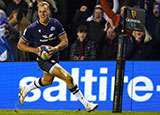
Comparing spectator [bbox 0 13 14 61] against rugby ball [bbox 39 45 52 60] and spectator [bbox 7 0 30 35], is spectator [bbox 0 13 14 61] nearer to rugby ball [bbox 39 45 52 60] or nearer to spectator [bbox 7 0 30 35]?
spectator [bbox 7 0 30 35]

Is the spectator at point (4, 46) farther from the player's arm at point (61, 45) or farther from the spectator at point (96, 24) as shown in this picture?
the player's arm at point (61, 45)

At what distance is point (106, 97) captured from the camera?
13.1 metres

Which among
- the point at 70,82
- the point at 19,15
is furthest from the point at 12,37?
the point at 70,82

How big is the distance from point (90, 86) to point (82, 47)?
126cm

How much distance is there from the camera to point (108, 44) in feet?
44.8

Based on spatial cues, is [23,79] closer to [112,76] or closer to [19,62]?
[19,62]

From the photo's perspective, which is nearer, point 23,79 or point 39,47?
point 39,47

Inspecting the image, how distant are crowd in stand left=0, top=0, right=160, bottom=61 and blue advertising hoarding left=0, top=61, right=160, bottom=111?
518mm

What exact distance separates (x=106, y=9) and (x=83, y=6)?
1.25 meters

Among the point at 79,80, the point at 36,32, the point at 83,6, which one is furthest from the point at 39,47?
the point at 83,6

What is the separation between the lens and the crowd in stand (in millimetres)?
13375

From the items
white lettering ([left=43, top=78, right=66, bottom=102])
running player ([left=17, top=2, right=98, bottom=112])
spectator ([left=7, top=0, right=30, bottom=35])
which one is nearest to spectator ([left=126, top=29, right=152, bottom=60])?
white lettering ([left=43, top=78, right=66, bottom=102])

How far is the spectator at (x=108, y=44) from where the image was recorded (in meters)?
13.6

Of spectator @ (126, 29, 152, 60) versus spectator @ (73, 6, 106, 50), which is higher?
spectator @ (73, 6, 106, 50)
